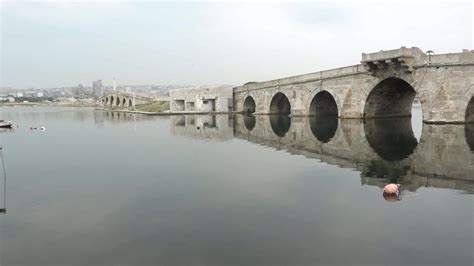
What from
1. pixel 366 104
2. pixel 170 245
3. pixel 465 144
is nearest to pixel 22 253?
pixel 170 245

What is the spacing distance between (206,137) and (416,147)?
1362 centimetres

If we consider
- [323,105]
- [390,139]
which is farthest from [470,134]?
[323,105]

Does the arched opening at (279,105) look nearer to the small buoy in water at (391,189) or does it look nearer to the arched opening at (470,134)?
the arched opening at (470,134)

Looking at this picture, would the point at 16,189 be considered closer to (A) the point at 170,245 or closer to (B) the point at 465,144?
(A) the point at 170,245

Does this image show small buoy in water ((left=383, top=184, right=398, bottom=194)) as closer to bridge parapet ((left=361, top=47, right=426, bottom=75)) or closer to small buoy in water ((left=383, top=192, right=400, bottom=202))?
small buoy in water ((left=383, top=192, right=400, bottom=202))

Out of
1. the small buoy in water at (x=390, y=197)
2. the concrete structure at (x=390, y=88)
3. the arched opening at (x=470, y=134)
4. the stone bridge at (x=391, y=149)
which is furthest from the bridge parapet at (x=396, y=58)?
the small buoy in water at (x=390, y=197)

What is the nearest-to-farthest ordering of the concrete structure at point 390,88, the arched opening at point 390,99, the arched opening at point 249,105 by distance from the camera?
the concrete structure at point 390,88, the arched opening at point 390,99, the arched opening at point 249,105

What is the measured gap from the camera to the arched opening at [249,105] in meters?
55.9

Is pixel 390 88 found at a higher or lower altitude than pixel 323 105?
higher

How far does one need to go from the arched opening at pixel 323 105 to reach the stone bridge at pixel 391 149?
1020cm

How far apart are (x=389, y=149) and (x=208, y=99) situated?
131 feet

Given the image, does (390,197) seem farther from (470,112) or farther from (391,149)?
(470,112)

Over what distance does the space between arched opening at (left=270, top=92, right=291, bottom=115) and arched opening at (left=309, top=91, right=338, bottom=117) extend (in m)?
8.22

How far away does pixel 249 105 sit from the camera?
186ft
